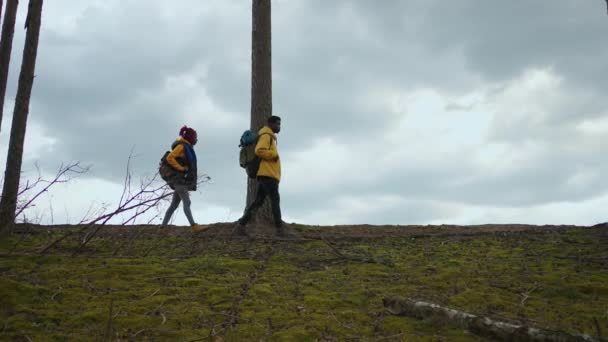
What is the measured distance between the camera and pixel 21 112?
453 inches

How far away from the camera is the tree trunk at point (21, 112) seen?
446 inches

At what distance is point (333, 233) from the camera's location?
12023 mm

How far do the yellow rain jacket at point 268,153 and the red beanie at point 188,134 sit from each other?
1.70 m

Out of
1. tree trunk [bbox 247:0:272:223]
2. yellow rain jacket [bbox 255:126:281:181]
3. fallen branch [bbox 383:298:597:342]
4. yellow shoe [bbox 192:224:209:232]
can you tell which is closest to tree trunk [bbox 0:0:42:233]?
yellow shoe [bbox 192:224:209:232]

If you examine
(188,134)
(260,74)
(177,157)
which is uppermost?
(260,74)

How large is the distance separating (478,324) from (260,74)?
8.06 m

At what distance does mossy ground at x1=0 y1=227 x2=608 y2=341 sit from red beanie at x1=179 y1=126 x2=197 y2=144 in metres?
2.08

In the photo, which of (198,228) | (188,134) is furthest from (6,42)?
(198,228)

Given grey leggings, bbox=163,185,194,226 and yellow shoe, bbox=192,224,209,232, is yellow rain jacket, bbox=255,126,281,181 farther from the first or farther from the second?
yellow shoe, bbox=192,224,209,232

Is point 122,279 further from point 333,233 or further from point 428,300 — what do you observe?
point 333,233

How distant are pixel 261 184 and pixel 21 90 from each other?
18.6ft

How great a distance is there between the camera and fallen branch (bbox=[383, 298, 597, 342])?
4.54 meters

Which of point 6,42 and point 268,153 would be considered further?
point 6,42

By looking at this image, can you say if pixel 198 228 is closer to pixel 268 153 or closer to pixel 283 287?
pixel 268 153
